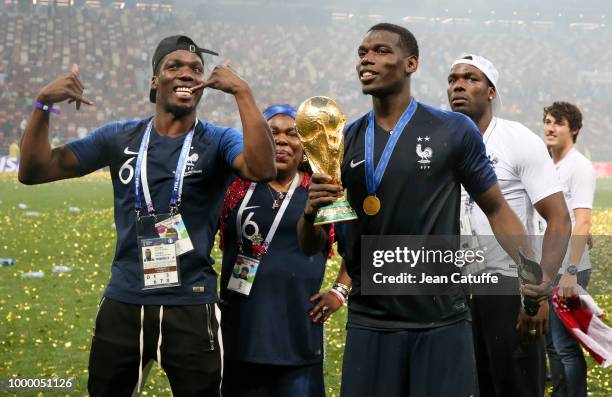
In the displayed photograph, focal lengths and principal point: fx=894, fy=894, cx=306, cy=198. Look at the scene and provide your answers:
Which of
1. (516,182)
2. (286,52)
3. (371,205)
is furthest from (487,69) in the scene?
(286,52)

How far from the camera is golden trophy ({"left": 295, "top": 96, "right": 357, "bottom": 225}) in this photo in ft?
9.64

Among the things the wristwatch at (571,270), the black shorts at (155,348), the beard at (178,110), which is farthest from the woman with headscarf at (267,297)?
the wristwatch at (571,270)

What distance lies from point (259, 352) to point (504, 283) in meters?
1.30

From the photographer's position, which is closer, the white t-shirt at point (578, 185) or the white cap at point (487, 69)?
the white cap at point (487, 69)

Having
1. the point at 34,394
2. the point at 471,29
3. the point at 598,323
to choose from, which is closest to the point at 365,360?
the point at 598,323

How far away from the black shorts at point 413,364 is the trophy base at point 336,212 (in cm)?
62

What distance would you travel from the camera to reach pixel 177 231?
3.71 meters

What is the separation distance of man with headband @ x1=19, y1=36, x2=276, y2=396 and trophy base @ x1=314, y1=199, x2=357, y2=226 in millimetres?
699

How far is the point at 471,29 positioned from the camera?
6197 cm

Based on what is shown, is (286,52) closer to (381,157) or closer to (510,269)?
(510,269)

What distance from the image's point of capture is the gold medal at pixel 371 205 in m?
3.35

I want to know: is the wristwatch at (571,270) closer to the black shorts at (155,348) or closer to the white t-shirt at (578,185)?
the white t-shirt at (578,185)

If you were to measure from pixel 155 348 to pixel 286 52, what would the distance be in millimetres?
51484

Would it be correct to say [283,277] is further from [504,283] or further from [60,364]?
[60,364]
